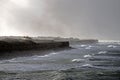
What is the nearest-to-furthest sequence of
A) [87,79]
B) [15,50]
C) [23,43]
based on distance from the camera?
1. [87,79]
2. [15,50]
3. [23,43]

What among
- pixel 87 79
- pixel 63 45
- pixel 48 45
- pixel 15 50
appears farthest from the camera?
pixel 63 45

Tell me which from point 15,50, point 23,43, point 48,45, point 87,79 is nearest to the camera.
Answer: point 87,79

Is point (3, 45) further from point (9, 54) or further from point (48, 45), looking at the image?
point (48, 45)

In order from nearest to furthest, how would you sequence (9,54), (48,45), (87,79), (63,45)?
(87,79)
(9,54)
(48,45)
(63,45)

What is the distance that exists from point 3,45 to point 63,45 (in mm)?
59250

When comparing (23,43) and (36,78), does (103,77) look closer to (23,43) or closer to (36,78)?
(36,78)

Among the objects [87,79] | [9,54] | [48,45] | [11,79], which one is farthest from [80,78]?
[48,45]

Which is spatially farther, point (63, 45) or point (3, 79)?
point (63, 45)

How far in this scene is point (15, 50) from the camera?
237 ft

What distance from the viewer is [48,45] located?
10488 centimetres

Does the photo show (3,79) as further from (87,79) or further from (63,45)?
(63,45)

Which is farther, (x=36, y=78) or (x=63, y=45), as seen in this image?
(x=63, y=45)

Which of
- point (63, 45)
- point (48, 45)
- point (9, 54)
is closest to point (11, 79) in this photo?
point (9, 54)

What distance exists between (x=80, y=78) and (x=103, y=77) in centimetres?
247
